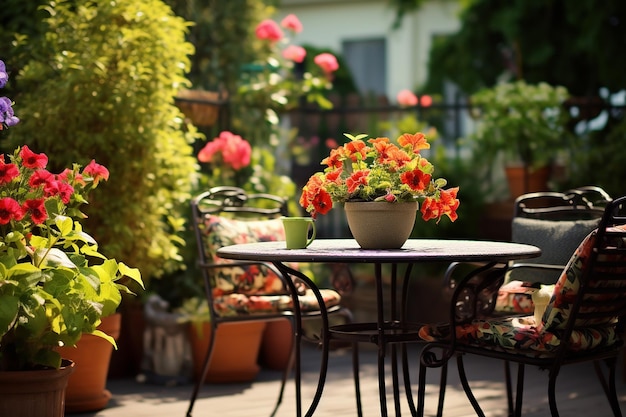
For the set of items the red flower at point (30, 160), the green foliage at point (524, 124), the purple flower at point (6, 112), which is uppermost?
the green foliage at point (524, 124)

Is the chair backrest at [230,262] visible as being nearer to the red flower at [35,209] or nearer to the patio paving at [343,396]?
the patio paving at [343,396]

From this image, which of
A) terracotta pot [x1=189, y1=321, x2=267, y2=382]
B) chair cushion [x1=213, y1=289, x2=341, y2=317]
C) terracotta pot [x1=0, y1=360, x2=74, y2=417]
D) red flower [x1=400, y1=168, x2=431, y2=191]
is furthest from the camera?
terracotta pot [x1=189, y1=321, x2=267, y2=382]

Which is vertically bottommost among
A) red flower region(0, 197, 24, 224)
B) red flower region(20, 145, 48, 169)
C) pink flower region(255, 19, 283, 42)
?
red flower region(0, 197, 24, 224)

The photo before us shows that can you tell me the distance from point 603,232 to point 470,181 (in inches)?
150

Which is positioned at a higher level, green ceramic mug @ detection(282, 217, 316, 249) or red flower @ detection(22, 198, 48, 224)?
red flower @ detection(22, 198, 48, 224)

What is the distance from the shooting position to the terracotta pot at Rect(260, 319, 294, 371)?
225 inches

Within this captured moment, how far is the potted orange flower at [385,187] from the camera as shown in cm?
355

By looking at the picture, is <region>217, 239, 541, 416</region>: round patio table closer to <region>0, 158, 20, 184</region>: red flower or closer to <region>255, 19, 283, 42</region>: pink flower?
<region>0, 158, 20, 184</region>: red flower

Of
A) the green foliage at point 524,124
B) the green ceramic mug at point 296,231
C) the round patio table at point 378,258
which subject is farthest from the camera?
the green foliage at point 524,124

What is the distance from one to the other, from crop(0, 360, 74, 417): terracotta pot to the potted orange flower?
100 centimetres

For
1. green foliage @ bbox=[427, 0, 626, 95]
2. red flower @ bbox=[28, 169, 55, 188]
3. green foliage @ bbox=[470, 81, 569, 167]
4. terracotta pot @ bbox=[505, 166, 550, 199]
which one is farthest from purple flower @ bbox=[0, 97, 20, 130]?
green foliage @ bbox=[427, 0, 626, 95]

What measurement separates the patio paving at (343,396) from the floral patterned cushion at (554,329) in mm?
1179

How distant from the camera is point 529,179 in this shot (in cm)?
673

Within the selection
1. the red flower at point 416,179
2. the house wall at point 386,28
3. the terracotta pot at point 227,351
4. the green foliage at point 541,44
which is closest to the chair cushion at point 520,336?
the red flower at point 416,179
